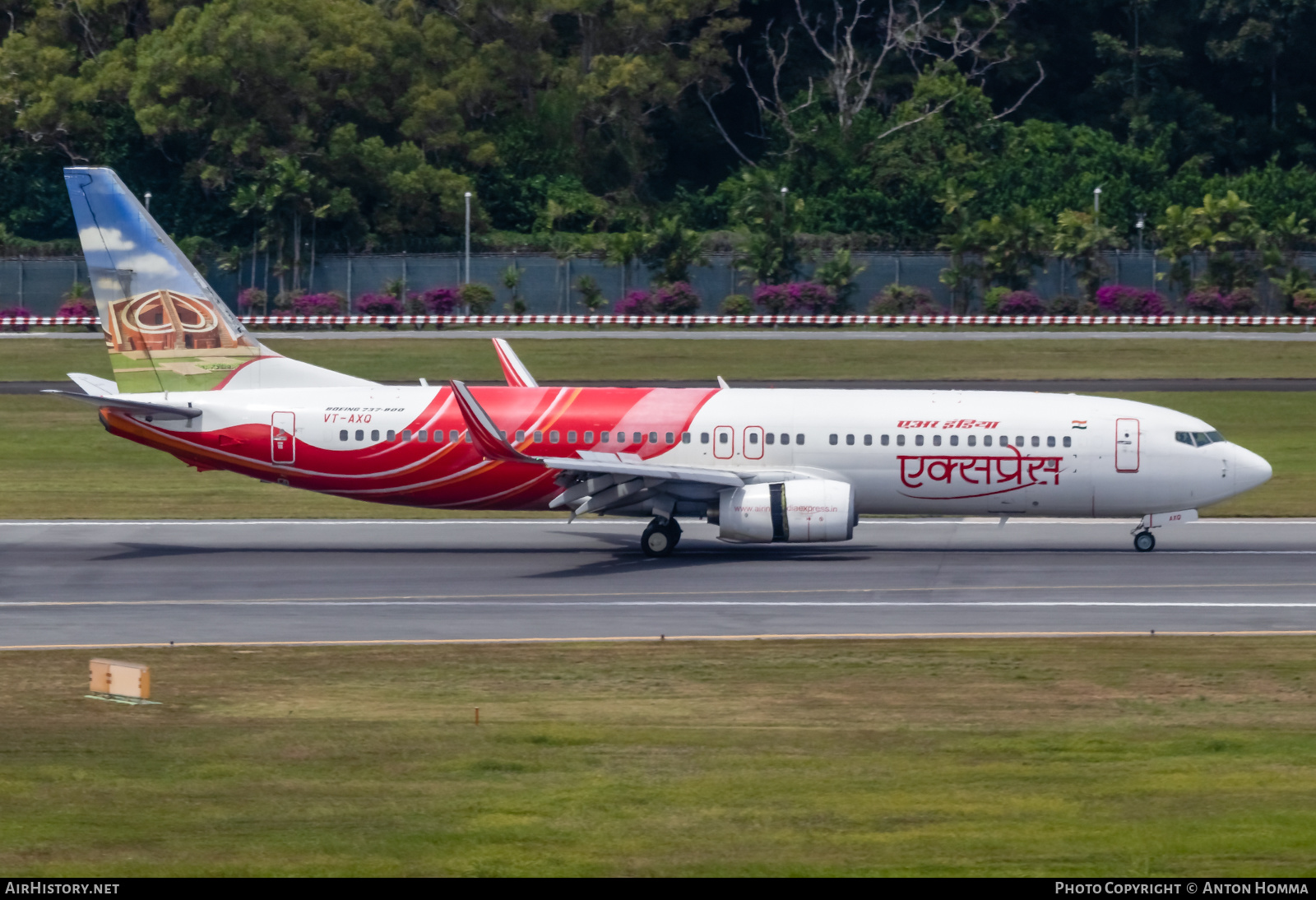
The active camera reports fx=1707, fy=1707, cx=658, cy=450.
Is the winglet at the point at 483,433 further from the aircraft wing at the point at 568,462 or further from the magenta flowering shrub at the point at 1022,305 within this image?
the magenta flowering shrub at the point at 1022,305

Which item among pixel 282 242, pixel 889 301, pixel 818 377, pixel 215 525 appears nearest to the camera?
pixel 215 525

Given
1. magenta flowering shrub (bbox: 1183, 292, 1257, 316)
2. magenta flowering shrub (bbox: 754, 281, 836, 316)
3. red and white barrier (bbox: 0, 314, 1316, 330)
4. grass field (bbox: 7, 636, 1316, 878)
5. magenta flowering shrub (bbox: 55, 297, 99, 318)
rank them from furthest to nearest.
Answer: magenta flowering shrub (bbox: 754, 281, 836, 316) < magenta flowering shrub (bbox: 1183, 292, 1257, 316) < magenta flowering shrub (bbox: 55, 297, 99, 318) < red and white barrier (bbox: 0, 314, 1316, 330) < grass field (bbox: 7, 636, 1316, 878)

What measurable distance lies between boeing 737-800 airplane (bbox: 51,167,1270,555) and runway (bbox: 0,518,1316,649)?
4.30 feet

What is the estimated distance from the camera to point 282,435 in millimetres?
36688

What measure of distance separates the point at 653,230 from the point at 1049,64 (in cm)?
3141

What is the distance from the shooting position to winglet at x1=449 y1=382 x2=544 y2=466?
111 ft

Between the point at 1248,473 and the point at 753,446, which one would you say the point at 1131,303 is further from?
the point at 753,446

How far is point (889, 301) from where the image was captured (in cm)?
9112

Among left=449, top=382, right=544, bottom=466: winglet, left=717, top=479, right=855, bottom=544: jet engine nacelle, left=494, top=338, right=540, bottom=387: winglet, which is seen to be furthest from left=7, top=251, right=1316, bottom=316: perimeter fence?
left=449, top=382, right=544, bottom=466: winglet

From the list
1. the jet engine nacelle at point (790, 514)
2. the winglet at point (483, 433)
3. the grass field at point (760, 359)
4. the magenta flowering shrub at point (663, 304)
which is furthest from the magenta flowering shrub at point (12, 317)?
the jet engine nacelle at point (790, 514)

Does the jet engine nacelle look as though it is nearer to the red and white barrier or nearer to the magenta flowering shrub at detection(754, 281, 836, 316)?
the red and white barrier

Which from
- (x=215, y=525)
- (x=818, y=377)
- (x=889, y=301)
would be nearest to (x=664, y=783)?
(x=215, y=525)
